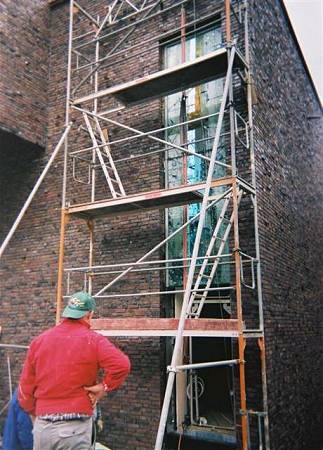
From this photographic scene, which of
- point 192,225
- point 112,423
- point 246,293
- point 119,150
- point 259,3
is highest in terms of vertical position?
point 259,3

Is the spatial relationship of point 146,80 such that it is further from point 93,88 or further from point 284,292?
point 284,292

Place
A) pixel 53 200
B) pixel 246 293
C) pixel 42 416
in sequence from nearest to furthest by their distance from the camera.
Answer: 1. pixel 42 416
2. pixel 246 293
3. pixel 53 200

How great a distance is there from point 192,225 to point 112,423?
11.1 feet

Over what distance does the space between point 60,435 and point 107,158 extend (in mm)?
5805

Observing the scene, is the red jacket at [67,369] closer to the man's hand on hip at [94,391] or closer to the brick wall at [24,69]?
the man's hand on hip at [94,391]

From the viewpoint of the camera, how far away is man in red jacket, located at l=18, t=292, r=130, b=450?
323 cm

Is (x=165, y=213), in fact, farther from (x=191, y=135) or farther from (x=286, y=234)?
(x=286, y=234)

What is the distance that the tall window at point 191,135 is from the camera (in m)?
7.31

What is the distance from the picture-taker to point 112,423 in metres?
7.10

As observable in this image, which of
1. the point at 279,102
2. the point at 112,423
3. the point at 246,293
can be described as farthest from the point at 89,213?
the point at 279,102

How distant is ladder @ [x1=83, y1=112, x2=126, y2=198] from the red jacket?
14.1 ft

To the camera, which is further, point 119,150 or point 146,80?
point 119,150

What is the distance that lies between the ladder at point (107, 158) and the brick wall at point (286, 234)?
2.43 m

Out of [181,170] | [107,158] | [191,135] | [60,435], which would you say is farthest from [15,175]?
[60,435]
